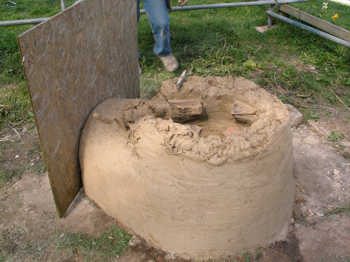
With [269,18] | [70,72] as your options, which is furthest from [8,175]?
[269,18]

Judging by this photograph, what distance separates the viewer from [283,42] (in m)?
5.34

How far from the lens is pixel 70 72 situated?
2.23 m

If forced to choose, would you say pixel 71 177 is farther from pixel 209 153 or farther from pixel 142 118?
pixel 209 153

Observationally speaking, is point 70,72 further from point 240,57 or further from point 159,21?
point 240,57

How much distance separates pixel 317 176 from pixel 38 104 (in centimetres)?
225

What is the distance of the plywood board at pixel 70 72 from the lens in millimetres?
1948

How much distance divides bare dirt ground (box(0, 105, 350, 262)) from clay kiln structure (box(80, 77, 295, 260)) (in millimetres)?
116

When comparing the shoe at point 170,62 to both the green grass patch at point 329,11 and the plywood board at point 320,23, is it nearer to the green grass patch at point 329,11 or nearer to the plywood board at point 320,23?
the plywood board at point 320,23

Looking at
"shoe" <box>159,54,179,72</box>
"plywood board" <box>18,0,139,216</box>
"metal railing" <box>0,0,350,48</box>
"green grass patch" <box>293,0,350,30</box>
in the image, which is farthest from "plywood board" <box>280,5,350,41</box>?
"plywood board" <box>18,0,139,216</box>

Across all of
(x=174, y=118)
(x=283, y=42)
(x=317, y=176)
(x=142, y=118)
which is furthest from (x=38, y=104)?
(x=283, y=42)

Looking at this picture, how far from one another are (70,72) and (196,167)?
1.03m

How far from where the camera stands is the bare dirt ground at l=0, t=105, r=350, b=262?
7.39ft

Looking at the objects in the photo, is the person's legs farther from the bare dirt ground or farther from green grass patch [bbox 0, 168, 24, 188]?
green grass patch [bbox 0, 168, 24, 188]

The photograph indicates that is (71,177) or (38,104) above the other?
(38,104)
